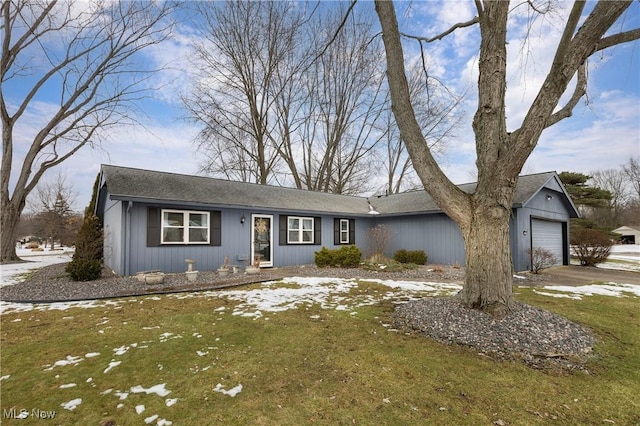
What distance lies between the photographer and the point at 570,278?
956cm

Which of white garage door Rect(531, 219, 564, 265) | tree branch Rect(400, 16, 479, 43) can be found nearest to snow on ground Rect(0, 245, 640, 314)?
white garage door Rect(531, 219, 564, 265)

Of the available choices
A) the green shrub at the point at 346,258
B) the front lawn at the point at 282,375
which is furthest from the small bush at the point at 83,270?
the green shrub at the point at 346,258

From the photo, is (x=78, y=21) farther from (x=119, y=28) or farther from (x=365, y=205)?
(x=365, y=205)

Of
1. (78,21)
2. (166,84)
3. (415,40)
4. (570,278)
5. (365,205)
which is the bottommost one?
(570,278)

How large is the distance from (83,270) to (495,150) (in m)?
10.4

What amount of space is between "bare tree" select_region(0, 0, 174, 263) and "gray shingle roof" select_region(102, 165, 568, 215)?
663 cm

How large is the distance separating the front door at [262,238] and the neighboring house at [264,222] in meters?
0.04

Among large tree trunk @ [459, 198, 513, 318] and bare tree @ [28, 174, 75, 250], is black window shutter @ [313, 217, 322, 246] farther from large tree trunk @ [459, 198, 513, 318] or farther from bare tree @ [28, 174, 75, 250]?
bare tree @ [28, 174, 75, 250]

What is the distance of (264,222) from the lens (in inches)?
460

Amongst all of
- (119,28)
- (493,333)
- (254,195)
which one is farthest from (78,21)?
(493,333)

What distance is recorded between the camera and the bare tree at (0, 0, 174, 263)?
1343 cm

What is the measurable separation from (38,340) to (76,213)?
108ft

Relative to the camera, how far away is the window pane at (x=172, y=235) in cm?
945

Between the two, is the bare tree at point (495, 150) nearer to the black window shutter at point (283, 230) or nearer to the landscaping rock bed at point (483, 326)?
the landscaping rock bed at point (483, 326)
